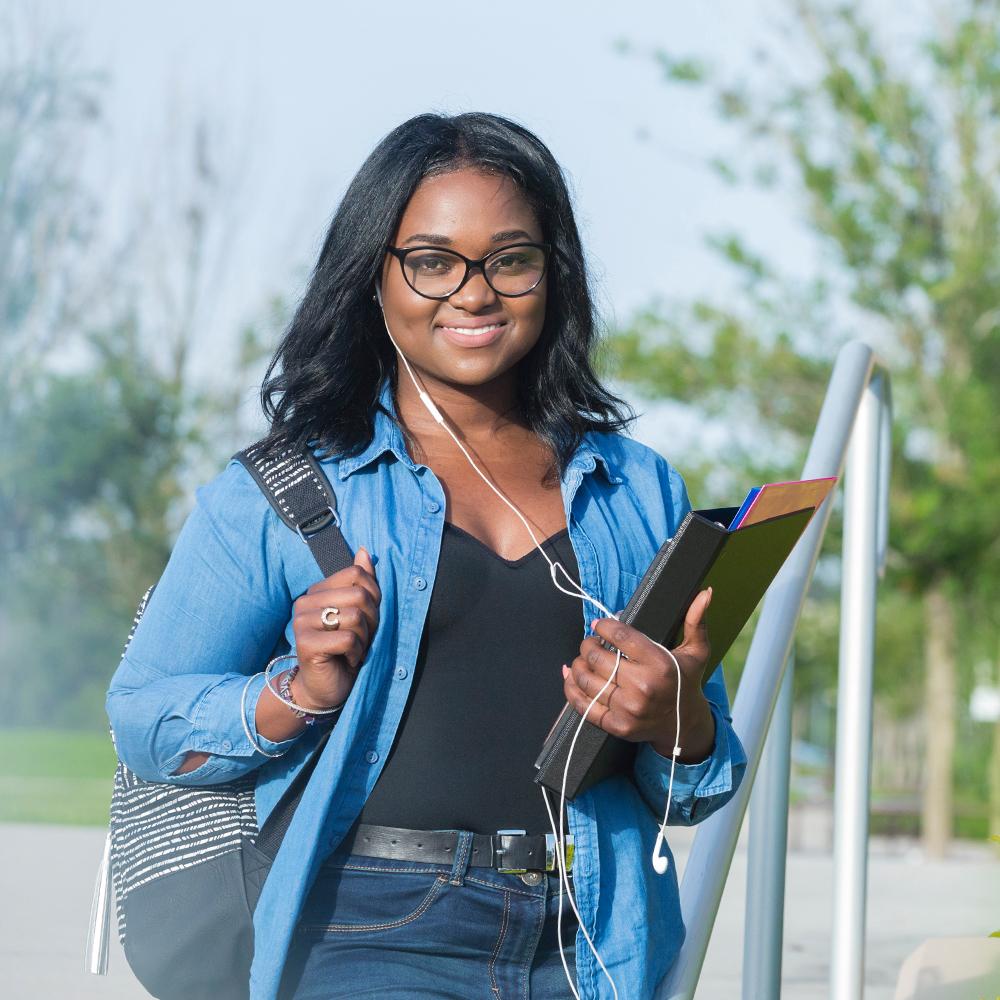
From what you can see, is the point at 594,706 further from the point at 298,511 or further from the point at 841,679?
the point at 841,679

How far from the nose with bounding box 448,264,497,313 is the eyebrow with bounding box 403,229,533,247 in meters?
0.04

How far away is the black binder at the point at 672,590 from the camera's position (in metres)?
1.72

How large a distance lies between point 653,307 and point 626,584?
11602 millimetres

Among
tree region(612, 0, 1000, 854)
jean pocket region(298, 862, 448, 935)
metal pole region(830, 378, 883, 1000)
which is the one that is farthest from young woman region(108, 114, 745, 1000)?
tree region(612, 0, 1000, 854)

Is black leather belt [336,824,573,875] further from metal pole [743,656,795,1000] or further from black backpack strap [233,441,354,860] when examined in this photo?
metal pole [743,656,795,1000]

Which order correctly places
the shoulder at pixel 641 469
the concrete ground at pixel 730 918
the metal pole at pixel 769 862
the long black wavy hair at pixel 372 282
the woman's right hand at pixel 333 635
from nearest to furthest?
1. the woman's right hand at pixel 333 635
2. the long black wavy hair at pixel 372 282
3. the shoulder at pixel 641 469
4. the metal pole at pixel 769 862
5. the concrete ground at pixel 730 918

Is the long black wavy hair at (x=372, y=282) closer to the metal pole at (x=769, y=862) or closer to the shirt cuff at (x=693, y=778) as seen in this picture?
the shirt cuff at (x=693, y=778)

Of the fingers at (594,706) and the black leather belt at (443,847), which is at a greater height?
the fingers at (594,706)

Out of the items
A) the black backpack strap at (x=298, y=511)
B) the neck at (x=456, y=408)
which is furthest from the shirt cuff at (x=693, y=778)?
the neck at (x=456, y=408)

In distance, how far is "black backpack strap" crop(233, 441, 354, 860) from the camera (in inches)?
71.4

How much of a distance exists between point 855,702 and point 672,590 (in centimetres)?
126

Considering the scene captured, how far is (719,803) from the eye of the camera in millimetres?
1917

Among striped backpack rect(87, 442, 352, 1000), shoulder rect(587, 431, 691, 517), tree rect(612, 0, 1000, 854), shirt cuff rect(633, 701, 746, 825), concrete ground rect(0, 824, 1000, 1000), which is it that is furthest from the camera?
tree rect(612, 0, 1000, 854)

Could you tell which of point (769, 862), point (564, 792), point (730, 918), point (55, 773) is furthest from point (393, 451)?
point (55, 773)
